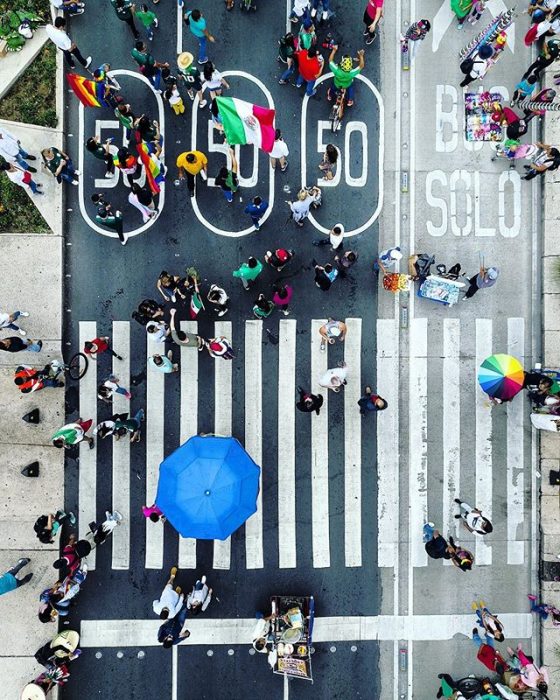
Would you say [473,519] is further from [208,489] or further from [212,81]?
[212,81]

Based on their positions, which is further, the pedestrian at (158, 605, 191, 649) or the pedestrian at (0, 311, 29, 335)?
the pedestrian at (0, 311, 29, 335)

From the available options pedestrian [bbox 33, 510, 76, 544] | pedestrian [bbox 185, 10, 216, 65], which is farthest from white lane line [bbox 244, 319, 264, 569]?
pedestrian [bbox 185, 10, 216, 65]

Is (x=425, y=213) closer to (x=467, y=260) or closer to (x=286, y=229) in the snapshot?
(x=467, y=260)

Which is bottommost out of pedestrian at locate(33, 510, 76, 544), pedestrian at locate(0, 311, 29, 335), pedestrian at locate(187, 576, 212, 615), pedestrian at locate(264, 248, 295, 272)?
pedestrian at locate(187, 576, 212, 615)

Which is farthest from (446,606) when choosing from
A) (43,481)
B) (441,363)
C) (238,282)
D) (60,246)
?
(60,246)

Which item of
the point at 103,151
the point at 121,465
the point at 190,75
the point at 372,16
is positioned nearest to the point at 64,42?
the point at 103,151

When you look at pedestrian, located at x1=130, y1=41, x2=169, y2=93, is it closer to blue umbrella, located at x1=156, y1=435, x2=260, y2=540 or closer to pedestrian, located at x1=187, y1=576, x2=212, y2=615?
blue umbrella, located at x1=156, y1=435, x2=260, y2=540

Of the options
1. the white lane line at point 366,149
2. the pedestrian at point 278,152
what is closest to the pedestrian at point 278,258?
the white lane line at point 366,149
